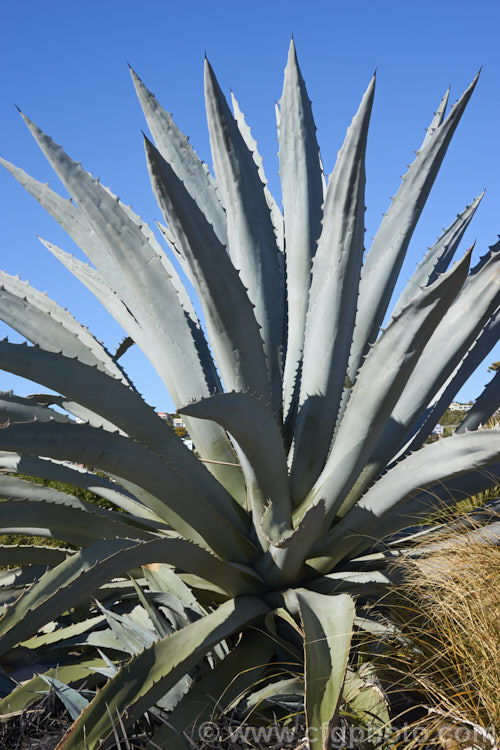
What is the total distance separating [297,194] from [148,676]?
193cm

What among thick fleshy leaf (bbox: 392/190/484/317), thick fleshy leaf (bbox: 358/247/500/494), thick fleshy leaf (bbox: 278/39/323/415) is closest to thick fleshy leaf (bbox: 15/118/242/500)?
thick fleshy leaf (bbox: 278/39/323/415)

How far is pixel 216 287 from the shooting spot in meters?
2.04

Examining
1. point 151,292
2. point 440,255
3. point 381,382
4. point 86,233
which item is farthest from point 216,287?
point 440,255

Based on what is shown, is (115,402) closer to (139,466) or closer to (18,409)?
(139,466)

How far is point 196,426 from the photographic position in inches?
94.8

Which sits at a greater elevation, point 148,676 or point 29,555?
point 29,555

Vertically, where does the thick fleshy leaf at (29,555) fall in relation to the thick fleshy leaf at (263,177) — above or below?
below

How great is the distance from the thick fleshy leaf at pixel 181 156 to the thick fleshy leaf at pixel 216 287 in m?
0.67

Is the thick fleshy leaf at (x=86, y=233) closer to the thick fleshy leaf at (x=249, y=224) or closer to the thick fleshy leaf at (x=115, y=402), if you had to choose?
the thick fleshy leaf at (x=249, y=224)

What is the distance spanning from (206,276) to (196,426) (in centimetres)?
62

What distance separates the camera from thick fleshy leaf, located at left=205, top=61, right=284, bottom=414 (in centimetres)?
246

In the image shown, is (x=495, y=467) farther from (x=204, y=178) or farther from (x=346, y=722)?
(x=204, y=178)

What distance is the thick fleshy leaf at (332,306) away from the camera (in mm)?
2191

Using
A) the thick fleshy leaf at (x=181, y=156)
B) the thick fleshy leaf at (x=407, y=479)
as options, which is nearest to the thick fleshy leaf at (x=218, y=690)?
the thick fleshy leaf at (x=407, y=479)
